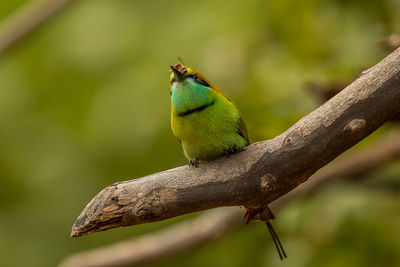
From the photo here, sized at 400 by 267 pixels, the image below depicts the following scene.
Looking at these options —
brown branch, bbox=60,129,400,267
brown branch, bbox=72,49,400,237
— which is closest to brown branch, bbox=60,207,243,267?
brown branch, bbox=60,129,400,267

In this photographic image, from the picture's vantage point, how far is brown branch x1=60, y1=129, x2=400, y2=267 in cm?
412

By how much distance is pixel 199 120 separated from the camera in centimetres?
261

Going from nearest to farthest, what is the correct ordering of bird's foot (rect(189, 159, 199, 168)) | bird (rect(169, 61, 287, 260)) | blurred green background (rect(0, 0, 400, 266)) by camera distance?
bird's foot (rect(189, 159, 199, 168))
bird (rect(169, 61, 287, 260))
blurred green background (rect(0, 0, 400, 266))

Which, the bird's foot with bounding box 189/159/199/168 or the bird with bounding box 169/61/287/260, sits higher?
the bird with bounding box 169/61/287/260

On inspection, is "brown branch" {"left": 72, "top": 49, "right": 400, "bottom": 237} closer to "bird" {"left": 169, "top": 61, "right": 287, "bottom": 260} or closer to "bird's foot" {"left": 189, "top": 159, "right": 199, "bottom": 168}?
"bird's foot" {"left": 189, "top": 159, "right": 199, "bottom": 168}

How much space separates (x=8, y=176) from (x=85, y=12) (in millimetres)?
1442

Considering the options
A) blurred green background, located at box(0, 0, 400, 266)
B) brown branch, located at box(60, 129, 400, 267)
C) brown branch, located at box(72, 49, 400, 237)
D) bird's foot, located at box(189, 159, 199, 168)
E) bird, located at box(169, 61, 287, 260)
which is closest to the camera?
brown branch, located at box(72, 49, 400, 237)

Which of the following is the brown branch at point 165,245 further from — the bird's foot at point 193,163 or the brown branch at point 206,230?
the bird's foot at point 193,163

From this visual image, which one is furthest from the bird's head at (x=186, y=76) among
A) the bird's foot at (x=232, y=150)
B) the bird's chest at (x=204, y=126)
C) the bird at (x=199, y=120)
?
the bird's foot at (x=232, y=150)

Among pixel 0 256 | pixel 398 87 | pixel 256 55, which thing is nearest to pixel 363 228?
pixel 256 55

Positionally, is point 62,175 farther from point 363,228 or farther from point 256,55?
point 363,228

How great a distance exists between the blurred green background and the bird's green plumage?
31.5 inches

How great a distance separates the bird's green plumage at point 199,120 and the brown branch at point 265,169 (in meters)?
0.18

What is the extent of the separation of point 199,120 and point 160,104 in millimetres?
1722
